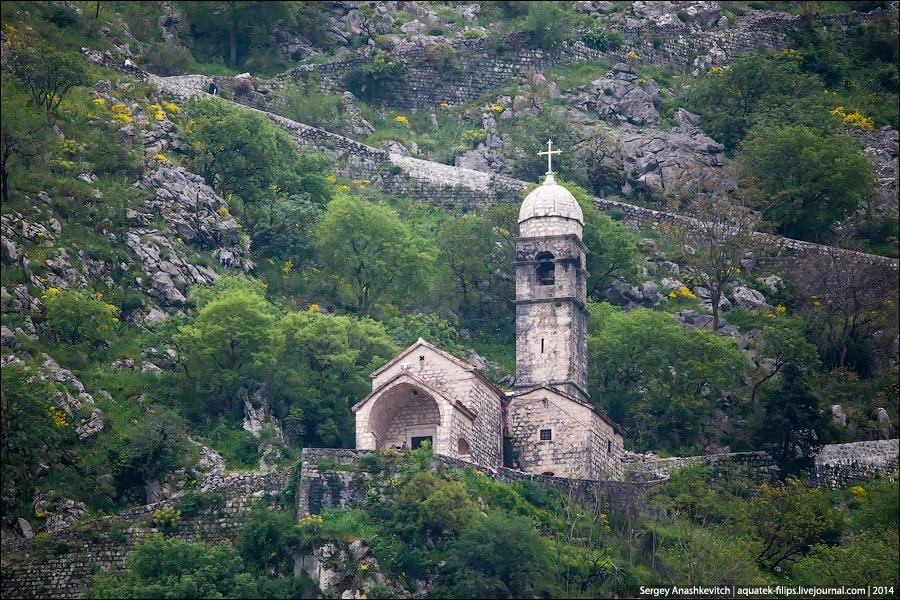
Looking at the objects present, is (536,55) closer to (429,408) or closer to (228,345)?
(228,345)

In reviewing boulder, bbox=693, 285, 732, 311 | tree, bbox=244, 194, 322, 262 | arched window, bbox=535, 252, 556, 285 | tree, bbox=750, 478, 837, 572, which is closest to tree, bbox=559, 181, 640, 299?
boulder, bbox=693, 285, 732, 311

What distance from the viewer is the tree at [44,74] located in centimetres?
8825

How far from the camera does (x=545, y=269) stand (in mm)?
76500

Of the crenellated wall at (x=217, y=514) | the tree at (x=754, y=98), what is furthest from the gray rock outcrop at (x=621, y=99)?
the crenellated wall at (x=217, y=514)

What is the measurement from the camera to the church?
69.5 metres

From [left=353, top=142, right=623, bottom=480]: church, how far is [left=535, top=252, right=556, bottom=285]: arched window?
39 millimetres

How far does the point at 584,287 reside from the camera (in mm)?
76938

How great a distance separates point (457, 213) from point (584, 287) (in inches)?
760

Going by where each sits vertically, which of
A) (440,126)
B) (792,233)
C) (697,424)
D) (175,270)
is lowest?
(697,424)

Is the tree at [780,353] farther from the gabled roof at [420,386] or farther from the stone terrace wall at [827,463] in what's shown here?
the gabled roof at [420,386]

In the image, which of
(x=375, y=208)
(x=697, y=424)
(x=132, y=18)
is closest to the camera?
(x=697, y=424)

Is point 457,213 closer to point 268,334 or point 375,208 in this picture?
point 375,208

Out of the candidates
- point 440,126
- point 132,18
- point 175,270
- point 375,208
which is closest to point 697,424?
point 375,208

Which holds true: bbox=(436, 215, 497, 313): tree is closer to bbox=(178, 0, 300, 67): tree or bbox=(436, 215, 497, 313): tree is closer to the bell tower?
the bell tower
